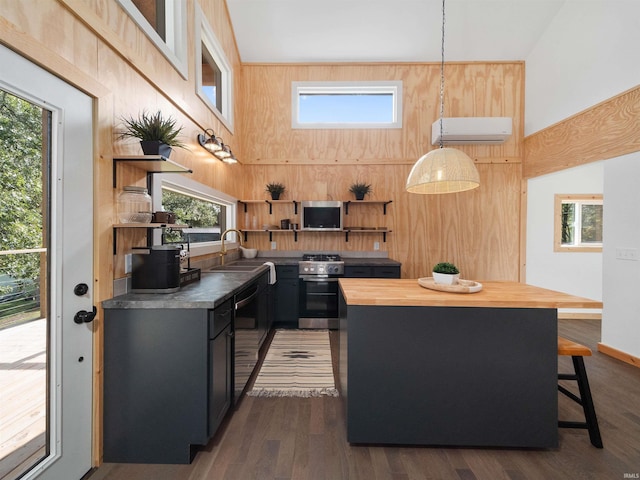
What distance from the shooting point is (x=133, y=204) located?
173 centimetres

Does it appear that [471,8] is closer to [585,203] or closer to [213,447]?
[585,203]

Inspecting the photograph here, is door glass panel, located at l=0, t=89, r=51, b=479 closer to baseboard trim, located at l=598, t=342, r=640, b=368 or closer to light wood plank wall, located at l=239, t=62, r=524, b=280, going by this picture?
light wood plank wall, located at l=239, t=62, r=524, b=280

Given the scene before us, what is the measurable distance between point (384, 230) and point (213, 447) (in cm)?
320

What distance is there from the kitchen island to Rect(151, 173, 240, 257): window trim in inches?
62.4

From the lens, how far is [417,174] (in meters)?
1.77

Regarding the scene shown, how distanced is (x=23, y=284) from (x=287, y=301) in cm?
268

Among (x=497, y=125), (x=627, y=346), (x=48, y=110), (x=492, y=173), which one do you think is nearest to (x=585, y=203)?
(x=492, y=173)

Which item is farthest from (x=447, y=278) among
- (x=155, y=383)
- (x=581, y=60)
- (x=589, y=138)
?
(x=581, y=60)

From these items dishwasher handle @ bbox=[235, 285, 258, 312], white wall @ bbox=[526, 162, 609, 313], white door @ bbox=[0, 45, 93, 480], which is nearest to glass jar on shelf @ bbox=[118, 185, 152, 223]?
white door @ bbox=[0, 45, 93, 480]

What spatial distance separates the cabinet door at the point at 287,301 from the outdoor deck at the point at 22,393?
2494 mm

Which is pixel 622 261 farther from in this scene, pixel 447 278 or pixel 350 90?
pixel 350 90

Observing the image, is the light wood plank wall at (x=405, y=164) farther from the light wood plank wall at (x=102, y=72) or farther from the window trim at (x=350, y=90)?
the light wood plank wall at (x=102, y=72)

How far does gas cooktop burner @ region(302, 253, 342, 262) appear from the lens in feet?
12.3

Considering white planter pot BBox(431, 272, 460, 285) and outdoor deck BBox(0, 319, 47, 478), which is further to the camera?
white planter pot BBox(431, 272, 460, 285)
